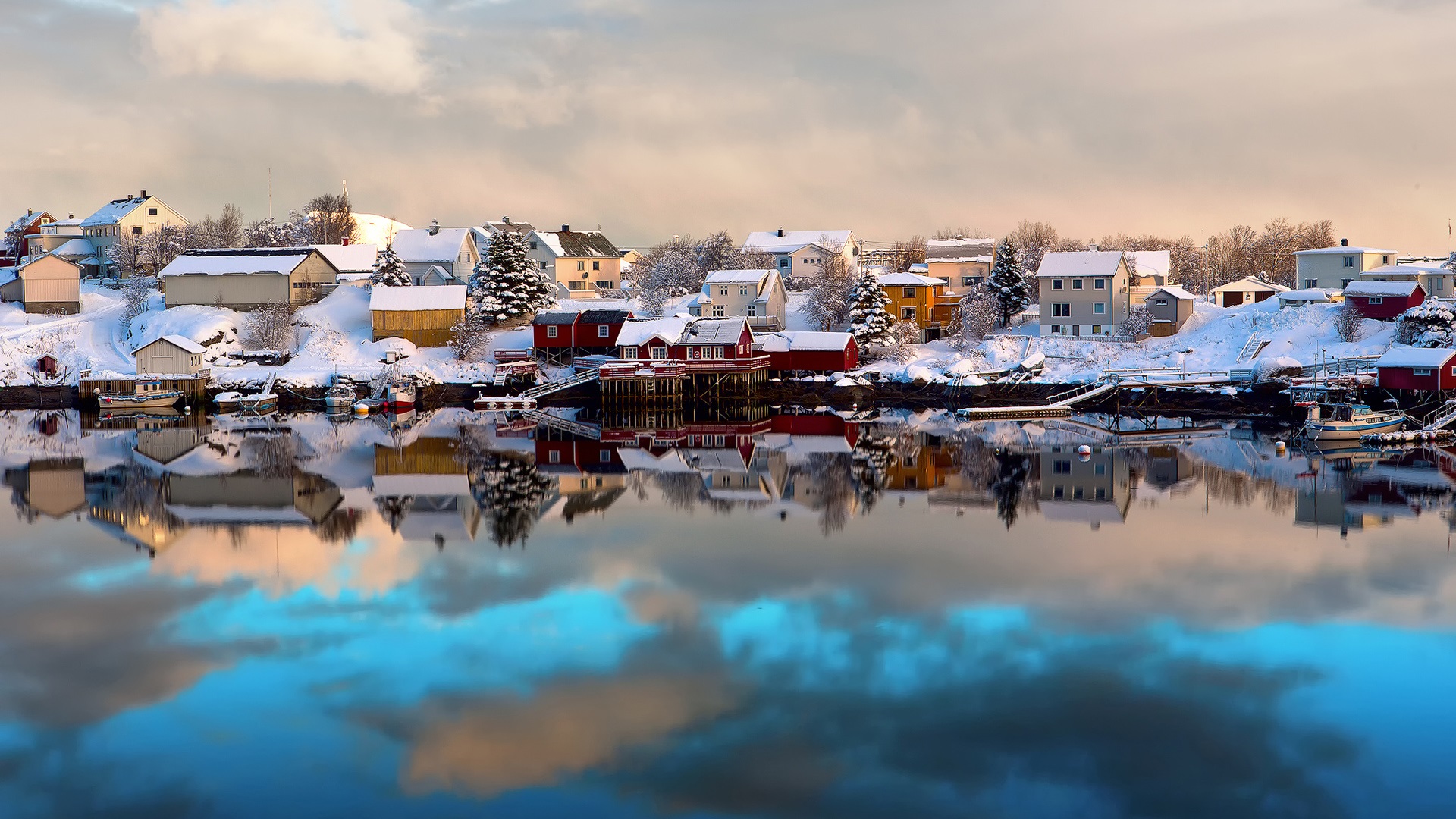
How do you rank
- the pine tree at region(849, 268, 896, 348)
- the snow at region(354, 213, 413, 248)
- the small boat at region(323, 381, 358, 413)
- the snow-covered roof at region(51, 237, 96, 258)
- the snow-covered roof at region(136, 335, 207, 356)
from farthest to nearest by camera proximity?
the snow at region(354, 213, 413, 248), the snow-covered roof at region(51, 237, 96, 258), the pine tree at region(849, 268, 896, 348), the snow-covered roof at region(136, 335, 207, 356), the small boat at region(323, 381, 358, 413)

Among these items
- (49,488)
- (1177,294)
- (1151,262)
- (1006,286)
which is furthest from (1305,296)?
(49,488)

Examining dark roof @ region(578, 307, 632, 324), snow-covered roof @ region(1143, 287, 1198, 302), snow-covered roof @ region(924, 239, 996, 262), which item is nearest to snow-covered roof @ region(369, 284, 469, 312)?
dark roof @ region(578, 307, 632, 324)

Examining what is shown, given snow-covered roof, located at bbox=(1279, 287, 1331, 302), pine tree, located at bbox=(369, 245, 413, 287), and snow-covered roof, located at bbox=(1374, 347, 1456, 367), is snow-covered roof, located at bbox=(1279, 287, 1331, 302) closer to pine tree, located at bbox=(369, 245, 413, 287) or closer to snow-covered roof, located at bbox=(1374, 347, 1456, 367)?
snow-covered roof, located at bbox=(1374, 347, 1456, 367)

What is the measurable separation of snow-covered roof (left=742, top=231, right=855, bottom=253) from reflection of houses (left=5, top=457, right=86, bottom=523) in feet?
174

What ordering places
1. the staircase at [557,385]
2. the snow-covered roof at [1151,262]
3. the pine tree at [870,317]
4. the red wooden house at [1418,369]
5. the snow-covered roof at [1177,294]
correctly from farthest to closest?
the snow-covered roof at [1151,262] → the pine tree at [870,317] → the snow-covered roof at [1177,294] → the staircase at [557,385] → the red wooden house at [1418,369]

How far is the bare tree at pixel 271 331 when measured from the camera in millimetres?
64938

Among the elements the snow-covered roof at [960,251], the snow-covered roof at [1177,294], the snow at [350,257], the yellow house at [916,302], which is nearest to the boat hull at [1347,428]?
the snow-covered roof at [1177,294]

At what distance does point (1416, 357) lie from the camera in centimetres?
4662

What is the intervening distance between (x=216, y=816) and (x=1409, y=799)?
1381cm

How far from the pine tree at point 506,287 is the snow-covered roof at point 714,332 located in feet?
34.4

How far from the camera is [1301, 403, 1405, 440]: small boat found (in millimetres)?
43188

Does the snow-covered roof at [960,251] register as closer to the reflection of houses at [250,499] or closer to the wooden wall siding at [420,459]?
the wooden wall siding at [420,459]

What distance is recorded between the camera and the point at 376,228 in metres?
131

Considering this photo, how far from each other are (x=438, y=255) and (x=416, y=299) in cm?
1352
